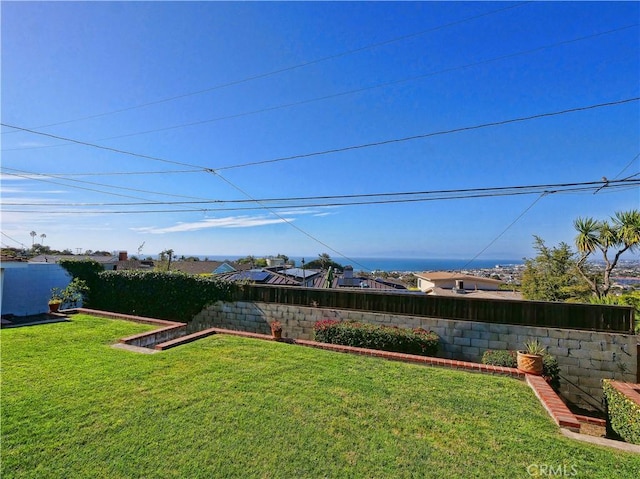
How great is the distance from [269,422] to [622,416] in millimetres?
5851

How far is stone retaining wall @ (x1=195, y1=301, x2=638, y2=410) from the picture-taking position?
668 cm

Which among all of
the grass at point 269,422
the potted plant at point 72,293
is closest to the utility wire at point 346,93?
the potted plant at point 72,293

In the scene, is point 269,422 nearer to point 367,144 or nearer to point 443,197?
point 443,197

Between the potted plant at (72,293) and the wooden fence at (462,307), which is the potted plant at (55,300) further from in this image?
the wooden fence at (462,307)

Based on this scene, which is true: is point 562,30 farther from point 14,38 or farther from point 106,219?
point 106,219

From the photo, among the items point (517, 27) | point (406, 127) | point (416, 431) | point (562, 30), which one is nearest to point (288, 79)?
point (406, 127)

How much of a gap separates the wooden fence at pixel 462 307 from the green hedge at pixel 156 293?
172cm

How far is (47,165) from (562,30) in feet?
69.1

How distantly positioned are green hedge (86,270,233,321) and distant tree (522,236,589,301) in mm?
17281

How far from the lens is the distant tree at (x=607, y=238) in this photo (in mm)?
11438

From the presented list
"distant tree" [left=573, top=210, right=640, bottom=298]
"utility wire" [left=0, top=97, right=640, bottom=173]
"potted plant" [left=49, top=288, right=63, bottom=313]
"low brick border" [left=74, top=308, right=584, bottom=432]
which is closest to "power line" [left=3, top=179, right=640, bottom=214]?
"utility wire" [left=0, top=97, right=640, bottom=173]

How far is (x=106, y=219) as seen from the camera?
18.2 m

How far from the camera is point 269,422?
377 cm

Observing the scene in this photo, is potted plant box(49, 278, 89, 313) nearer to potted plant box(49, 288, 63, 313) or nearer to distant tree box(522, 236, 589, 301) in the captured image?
potted plant box(49, 288, 63, 313)
